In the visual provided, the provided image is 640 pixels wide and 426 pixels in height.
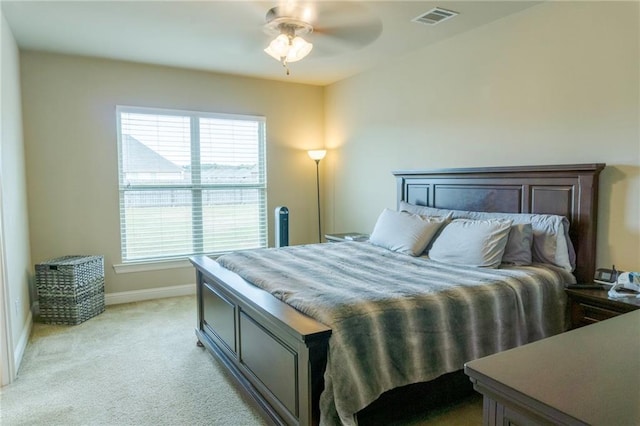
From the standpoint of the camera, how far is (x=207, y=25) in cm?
338

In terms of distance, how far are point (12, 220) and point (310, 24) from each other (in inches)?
107

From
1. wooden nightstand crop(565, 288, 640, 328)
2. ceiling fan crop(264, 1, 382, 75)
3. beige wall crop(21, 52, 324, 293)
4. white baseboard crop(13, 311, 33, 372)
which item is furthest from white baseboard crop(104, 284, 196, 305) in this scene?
wooden nightstand crop(565, 288, 640, 328)

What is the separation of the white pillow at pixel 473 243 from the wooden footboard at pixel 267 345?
1.40m

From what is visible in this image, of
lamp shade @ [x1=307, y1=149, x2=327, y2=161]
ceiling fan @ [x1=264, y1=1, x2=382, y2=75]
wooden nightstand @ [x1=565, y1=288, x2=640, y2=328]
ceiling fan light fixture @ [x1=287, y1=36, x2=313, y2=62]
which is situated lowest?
wooden nightstand @ [x1=565, y1=288, x2=640, y2=328]

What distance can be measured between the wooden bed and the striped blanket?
91mm

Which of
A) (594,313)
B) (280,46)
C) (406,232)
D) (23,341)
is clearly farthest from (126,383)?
(594,313)

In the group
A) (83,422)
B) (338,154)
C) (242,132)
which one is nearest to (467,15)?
(338,154)

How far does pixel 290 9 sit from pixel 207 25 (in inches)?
35.4

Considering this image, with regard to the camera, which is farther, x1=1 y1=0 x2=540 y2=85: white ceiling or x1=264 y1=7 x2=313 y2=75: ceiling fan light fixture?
x1=1 y1=0 x2=540 y2=85: white ceiling

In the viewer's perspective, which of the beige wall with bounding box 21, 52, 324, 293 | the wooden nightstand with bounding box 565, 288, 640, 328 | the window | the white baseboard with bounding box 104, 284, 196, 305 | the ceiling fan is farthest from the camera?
the window

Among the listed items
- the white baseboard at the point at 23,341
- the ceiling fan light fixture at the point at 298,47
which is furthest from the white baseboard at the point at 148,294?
the ceiling fan light fixture at the point at 298,47

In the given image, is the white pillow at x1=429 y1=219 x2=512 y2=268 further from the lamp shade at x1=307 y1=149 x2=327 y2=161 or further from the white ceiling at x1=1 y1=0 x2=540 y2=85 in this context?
the lamp shade at x1=307 y1=149 x2=327 y2=161

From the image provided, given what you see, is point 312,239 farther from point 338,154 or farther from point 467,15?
point 467,15

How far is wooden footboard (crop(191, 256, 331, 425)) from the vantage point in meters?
1.81
